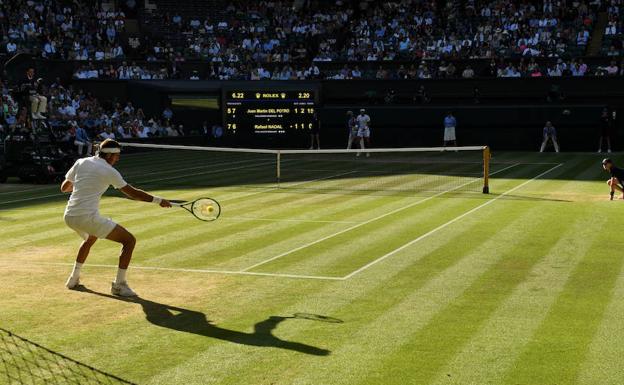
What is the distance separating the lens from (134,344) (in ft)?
32.3

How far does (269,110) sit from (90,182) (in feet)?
115

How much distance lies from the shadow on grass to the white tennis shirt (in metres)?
1.38

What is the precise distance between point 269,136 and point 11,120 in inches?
553

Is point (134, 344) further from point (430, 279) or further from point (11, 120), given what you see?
point (11, 120)

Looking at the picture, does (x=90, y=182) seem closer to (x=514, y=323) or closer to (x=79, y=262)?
(x=79, y=262)

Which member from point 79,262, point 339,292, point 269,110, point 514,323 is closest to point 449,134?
point 269,110

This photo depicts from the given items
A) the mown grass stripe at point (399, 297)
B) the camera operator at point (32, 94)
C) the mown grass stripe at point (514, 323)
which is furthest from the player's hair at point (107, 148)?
the camera operator at point (32, 94)

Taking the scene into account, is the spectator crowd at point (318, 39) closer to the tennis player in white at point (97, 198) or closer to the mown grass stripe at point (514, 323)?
the mown grass stripe at point (514, 323)

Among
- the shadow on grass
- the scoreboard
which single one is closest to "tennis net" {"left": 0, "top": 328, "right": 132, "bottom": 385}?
the shadow on grass

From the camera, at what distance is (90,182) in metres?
12.2

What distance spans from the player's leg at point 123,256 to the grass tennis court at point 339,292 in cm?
24

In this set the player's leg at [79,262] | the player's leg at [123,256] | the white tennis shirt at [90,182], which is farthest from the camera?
the player's leg at [79,262]

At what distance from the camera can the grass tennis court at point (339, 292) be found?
30.0ft

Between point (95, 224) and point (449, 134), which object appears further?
point (449, 134)
